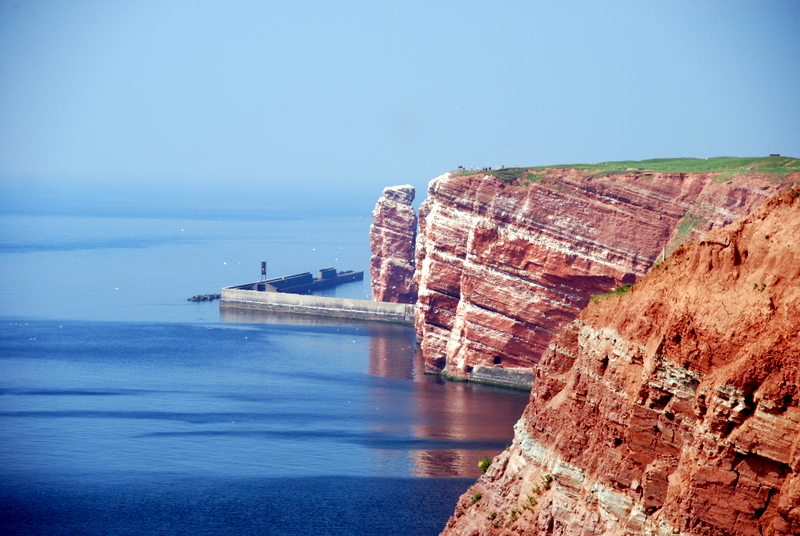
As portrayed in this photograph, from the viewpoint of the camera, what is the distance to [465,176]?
79250mm

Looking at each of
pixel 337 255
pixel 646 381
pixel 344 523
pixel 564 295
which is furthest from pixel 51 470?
pixel 337 255

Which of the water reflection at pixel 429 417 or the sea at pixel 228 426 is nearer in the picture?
the sea at pixel 228 426

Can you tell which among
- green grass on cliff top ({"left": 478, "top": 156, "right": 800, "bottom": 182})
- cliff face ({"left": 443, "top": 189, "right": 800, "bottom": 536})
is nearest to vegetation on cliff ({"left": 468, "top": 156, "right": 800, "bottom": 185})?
green grass on cliff top ({"left": 478, "top": 156, "right": 800, "bottom": 182})

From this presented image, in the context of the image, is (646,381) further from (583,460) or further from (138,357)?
(138,357)

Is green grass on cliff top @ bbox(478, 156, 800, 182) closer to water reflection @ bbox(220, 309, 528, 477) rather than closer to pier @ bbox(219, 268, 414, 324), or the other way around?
water reflection @ bbox(220, 309, 528, 477)

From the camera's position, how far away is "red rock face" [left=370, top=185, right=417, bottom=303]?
113 metres

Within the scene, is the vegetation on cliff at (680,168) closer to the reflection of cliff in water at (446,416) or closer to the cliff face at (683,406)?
the reflection of cliff in water at (446,416)

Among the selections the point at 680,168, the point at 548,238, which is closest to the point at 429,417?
the point at 548,238

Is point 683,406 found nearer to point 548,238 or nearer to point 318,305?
point 548,238

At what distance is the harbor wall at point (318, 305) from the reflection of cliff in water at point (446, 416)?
18733 mm

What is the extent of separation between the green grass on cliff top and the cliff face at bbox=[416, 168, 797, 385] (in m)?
0.84

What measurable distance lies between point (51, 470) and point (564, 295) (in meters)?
34.0

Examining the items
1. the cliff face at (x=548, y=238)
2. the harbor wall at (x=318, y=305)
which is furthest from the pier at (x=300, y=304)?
the cliff face at (x=548, y=238)

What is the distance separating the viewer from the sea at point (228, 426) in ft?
154
